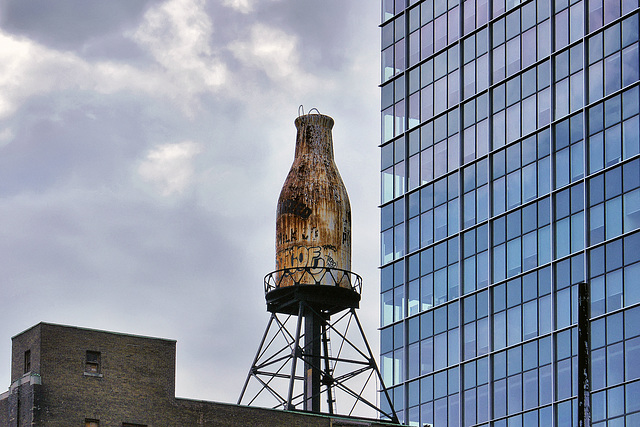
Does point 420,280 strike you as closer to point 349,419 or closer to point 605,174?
point 605,174

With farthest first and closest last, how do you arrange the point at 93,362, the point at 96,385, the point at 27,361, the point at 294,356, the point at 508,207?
the point at 508,207 → the point at 294,356 → the point at 93,362 → the point at 96,385 → the point at 27,361

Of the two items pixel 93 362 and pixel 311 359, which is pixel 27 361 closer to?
pixel 93 362

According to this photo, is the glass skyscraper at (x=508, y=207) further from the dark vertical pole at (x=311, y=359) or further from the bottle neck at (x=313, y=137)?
the dark vertical pole at (x=311, y=359)

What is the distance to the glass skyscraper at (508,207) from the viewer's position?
7425cm

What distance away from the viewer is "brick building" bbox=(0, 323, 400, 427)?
58656 millimetres

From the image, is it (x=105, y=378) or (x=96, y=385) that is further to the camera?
(x=105, y=378)

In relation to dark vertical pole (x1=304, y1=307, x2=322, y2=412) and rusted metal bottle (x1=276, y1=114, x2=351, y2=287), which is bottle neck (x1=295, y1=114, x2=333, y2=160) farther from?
dark vertical pole (x1=304, y1=307, x2=322, y2=412)

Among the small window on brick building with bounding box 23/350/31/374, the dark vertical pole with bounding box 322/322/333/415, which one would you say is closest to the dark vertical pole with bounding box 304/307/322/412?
the dark vertical pole with bounding box 322/322/333/415

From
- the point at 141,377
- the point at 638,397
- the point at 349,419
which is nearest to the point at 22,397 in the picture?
the point at 141,377

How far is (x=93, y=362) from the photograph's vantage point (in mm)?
60062

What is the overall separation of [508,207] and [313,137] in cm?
1270

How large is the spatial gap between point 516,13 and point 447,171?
9753 mm

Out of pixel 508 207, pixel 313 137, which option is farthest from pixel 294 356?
pixel 508 207

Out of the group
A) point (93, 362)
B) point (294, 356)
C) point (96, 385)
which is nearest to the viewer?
point (96, 385)
